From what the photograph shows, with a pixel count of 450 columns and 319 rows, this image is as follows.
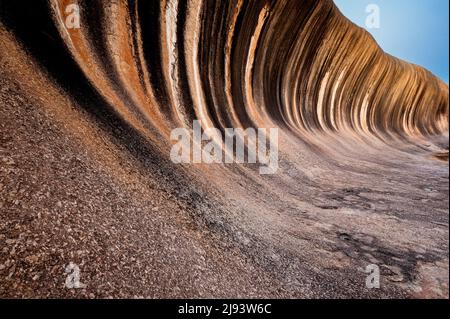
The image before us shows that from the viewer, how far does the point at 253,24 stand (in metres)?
6.16

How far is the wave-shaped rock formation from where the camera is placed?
1800 millimetres

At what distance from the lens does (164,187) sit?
2.66 meters

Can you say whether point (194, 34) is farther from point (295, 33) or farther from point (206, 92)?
point (295, 33)

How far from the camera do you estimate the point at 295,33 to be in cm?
759

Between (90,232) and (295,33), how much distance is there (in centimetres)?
729

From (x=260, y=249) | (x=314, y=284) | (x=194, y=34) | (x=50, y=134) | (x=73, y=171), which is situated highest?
(x=194, y=34)

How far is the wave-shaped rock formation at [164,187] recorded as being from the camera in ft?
5.90

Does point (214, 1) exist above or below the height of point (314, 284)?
above

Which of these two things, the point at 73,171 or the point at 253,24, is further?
the point at 253,24

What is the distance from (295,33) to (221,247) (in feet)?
22.3
